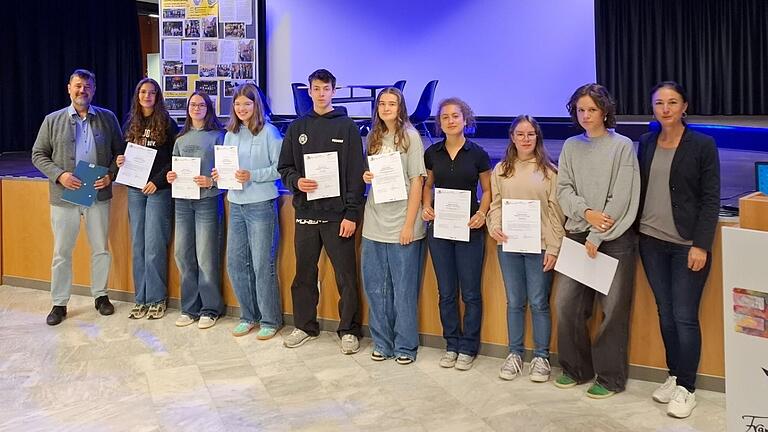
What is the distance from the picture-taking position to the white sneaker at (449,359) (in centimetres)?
337

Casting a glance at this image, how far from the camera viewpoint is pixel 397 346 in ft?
11.5

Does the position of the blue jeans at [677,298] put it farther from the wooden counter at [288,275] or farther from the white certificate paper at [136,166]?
the white certificate paper at [136,166]

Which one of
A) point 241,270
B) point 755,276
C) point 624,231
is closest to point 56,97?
point 241,270

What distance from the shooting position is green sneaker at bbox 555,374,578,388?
310 centimetres

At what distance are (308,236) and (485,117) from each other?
4674mm

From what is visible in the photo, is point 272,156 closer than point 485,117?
Yes

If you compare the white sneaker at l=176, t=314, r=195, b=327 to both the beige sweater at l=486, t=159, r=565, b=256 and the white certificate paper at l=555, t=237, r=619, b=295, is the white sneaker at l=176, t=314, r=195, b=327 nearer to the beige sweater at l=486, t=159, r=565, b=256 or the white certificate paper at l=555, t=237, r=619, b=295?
the beige sweater at l=486, t=159, r=565, b=256

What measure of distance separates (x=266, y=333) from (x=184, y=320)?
1.98 ft

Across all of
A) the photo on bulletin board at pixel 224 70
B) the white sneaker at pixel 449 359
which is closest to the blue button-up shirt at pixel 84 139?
the white sneaker at pixel 449 359

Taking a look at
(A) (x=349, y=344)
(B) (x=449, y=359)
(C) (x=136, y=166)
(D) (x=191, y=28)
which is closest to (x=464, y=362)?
(B) (x=449, y=359)

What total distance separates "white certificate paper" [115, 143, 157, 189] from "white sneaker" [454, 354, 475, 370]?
2.10 meters

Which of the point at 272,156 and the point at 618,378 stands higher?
the point at 272,156

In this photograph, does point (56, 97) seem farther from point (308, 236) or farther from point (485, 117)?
point (308, 236)

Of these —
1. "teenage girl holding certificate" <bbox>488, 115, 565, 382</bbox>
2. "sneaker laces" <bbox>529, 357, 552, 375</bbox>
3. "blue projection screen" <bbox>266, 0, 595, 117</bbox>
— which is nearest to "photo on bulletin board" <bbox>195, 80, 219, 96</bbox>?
"blue projection screen" <bbox>266, 0, 595, 117</bbox>
